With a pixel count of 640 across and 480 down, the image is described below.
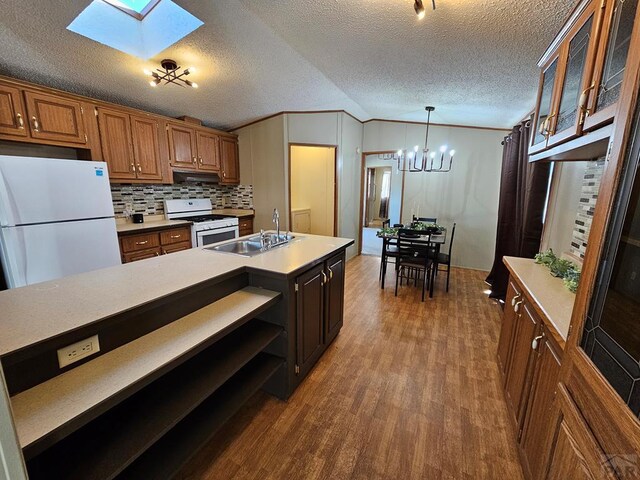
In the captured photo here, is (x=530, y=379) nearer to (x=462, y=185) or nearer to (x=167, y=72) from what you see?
(x=167, y=72)

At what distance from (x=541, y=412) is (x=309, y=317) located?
133cm

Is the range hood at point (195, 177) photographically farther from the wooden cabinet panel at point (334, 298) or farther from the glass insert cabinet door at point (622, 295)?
the glass insert cabinet door at point (622, 295)

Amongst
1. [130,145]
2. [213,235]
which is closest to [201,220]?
[213,235]

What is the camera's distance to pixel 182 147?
152 inches

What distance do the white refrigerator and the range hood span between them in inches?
48.8

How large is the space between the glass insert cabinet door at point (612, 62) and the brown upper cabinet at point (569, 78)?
0.17ft

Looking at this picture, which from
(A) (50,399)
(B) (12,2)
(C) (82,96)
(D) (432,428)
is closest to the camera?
(A) (50,399)

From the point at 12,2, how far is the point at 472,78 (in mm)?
3582

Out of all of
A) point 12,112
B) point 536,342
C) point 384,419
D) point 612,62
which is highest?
point 12,112

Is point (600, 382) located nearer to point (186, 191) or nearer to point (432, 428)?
point (432, 428)

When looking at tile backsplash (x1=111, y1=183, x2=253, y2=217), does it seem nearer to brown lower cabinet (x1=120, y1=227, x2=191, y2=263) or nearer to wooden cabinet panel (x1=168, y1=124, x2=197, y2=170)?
wooden cabinet panel (x1=168, y1=124, x2=197, y2=170)

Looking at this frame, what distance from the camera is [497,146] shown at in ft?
14.3

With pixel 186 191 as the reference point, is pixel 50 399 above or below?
below

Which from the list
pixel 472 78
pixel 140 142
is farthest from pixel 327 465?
pixel 140 142
